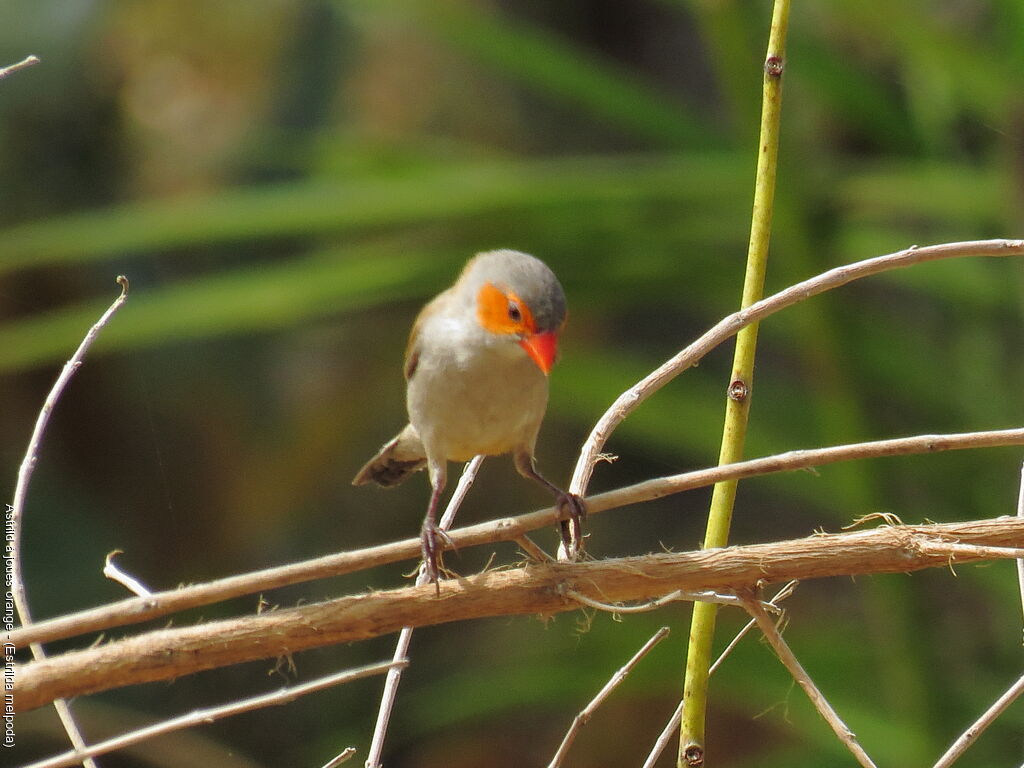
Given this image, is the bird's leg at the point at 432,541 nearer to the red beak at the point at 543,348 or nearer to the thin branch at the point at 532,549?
the thin branch at the point at 532,549

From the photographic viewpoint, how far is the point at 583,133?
559cm

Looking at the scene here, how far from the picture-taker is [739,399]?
3.96ft

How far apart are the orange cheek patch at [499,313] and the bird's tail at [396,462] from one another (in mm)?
371

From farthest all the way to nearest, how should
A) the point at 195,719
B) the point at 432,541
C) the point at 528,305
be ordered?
1. the point at 528,305
2. the point at 432,541
3. the point at 195,719

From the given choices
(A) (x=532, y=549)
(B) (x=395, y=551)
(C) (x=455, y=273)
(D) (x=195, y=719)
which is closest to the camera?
(D) (x=195, y=719)

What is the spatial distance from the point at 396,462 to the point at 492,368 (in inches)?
17.9

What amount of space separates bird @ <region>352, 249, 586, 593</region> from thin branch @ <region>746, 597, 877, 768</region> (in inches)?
27.8

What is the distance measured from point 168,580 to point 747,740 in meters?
2.71

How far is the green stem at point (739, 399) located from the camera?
115cm

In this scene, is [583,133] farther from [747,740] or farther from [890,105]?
[747,740]

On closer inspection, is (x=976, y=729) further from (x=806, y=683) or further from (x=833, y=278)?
(x=833, y=278)

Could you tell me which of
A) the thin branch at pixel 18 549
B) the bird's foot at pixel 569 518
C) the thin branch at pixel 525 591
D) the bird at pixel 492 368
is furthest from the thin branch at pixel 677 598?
the bird at pixel 492 368

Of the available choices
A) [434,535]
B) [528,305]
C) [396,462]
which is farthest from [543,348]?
[396,462]

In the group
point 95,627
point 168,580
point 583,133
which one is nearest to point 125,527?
point 168,580
